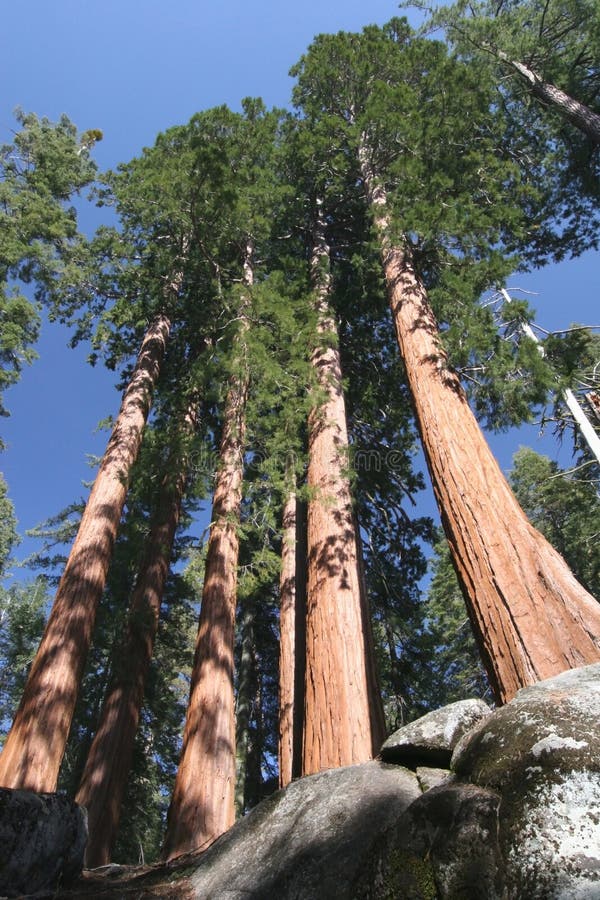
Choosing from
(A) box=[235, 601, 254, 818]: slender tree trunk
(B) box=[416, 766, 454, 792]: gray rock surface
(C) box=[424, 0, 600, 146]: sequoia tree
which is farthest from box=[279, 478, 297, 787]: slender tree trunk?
(C) box=[424, 0, 600, 146]: sequoia tree

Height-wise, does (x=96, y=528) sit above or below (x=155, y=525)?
below

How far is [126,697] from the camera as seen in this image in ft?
25.0

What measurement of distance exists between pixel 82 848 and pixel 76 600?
3.41 metres

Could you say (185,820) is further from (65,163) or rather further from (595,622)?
(65,163)

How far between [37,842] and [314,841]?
Result: 1.69m

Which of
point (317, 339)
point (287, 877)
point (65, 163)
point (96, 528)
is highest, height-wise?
point (65, 163)

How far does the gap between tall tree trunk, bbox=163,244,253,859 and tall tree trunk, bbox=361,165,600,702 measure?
3.17 metres

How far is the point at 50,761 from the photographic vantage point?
5156mm

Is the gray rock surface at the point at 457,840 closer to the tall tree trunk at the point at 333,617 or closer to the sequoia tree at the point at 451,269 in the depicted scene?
the sequoia tree at the point at 451,269

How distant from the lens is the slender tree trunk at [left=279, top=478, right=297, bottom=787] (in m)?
7.12

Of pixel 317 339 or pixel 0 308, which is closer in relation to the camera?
pixel 317 339

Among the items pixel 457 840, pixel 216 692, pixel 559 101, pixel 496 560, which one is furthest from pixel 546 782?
pixel 559 101

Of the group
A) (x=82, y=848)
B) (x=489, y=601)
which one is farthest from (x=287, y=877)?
(x=489, y=601)

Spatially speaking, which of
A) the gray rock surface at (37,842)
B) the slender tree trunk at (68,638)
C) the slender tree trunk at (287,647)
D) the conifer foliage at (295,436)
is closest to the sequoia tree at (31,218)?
the conifer foliage at (295,436)
